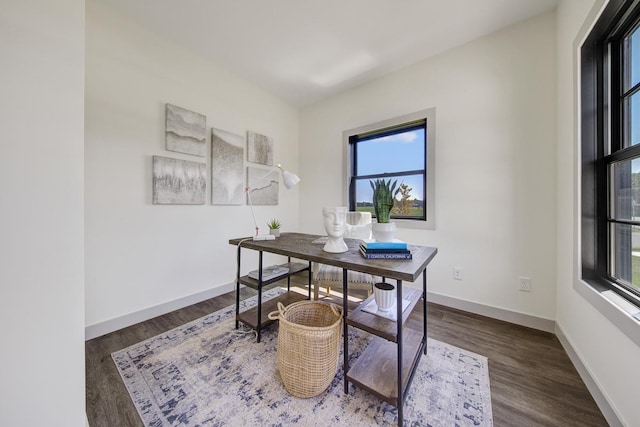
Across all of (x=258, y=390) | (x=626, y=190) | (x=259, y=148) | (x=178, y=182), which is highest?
(x=259, y=148)

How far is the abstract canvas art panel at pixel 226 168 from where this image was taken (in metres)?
2.45

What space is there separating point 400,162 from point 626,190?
5.64ft

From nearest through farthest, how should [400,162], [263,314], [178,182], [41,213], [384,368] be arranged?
[41,213]
[384,368]
[263,314]
[178,182]
[400,162]

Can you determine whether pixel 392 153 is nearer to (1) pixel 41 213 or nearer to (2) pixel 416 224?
(2) pixel 416 224

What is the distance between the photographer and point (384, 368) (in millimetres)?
1250

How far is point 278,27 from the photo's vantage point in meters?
1.98

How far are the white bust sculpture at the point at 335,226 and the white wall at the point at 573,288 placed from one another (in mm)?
1324

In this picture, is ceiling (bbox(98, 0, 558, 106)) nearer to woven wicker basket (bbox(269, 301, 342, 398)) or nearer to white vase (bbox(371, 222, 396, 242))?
white vase (bbox(371, 222, 396, 242))

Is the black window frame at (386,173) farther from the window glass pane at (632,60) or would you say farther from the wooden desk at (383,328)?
the window glass pane at (632,60)

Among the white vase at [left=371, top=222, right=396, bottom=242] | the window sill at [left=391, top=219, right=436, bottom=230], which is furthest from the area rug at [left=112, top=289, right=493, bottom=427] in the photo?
the window sill at [left=391, top=219, right=436, bottom=230]

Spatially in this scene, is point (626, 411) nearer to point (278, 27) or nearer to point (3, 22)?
point (3, 22)

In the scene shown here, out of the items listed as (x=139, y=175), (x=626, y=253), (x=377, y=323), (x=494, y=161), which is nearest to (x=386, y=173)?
(x=494, y=161)

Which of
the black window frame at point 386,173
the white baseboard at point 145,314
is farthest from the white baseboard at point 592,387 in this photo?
the white baseboard at point 145,314

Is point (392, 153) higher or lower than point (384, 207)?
higher
